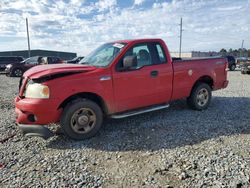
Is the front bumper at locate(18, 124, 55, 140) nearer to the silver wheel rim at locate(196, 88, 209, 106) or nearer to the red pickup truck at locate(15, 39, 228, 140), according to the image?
the red pickup truck at locate(15, 39, 228, 140)

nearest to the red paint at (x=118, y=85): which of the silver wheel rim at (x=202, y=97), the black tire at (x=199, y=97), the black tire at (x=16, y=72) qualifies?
the black tire at (x=199, y=97)

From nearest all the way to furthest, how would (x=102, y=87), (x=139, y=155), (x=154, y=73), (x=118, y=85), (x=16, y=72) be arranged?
(x=139, y=155)
(x=102, y=87)
(x=118, y=85)
(x=154, y=73)
(x=16, y=72)

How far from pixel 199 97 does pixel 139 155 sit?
325cm

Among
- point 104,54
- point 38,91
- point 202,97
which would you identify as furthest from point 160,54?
point 38,91

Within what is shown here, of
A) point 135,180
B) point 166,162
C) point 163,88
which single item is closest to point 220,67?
point 163,88

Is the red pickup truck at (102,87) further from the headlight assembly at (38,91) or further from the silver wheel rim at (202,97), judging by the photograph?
the silver wheel rim at (202,97)

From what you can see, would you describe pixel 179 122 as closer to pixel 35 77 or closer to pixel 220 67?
pixel 220 67

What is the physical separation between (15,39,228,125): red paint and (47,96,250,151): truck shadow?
472 millimetres

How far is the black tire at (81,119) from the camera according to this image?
4.24 meters

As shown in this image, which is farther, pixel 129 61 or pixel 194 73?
pixel 194 73

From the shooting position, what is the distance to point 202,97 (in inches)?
250

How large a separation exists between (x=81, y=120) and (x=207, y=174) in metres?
2.45

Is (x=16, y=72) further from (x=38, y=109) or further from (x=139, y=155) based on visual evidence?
(x=139, y=155)

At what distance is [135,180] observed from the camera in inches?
122
